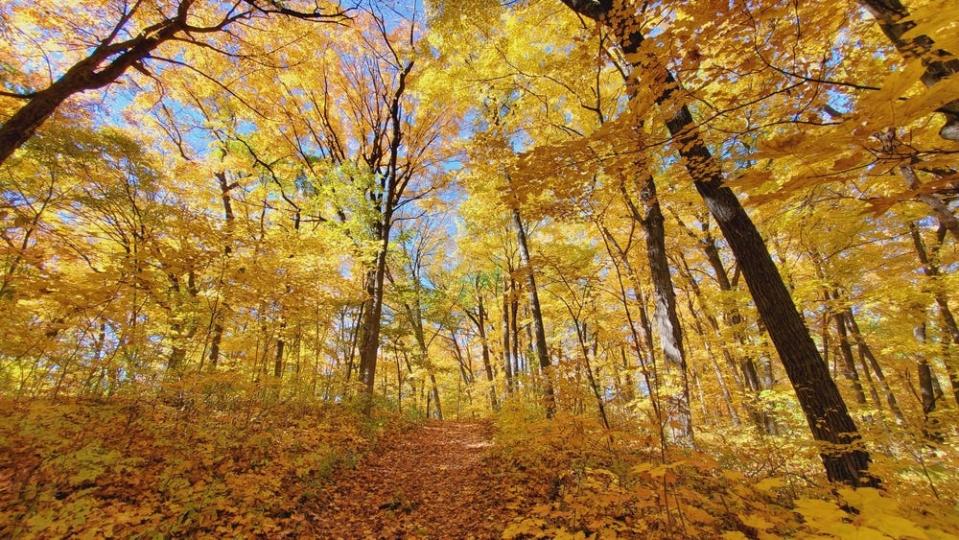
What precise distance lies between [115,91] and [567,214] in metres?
8.87

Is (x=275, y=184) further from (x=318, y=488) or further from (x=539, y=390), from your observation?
(x=539, y=390)

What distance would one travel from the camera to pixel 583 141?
2715mm

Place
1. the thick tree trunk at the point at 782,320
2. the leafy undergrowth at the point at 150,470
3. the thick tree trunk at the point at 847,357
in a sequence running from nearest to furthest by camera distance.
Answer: the leafy undergrowth at the point at 150,470, the thick tree trunk at the point at 782,320, the thick tree trunk at the point at 847,357

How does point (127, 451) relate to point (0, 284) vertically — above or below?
below

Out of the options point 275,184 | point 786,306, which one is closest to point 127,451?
point 786,306

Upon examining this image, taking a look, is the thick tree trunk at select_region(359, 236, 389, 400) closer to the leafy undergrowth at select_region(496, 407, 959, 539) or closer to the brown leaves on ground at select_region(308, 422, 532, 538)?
the brown leaves on ground at select_region(308, 422, 532, 538)

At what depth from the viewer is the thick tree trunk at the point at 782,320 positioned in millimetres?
3406

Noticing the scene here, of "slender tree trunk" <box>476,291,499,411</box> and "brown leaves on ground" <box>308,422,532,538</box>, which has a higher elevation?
"slender tree trunk" <box>476,291,499,411</box>

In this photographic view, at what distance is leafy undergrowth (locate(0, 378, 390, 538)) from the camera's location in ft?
10.0

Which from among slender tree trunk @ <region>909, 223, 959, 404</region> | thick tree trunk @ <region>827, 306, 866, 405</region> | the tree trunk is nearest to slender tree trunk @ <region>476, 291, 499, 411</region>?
thick tree trunk @ <region>827, 306, 866, 405</region>

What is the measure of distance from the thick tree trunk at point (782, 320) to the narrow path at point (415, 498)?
11.6ft

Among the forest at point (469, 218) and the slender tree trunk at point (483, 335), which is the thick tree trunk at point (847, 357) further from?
the slender tree trunk at point (483, 335)

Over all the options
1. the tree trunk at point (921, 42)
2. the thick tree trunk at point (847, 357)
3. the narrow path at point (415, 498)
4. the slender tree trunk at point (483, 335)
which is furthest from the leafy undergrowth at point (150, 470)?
the thick tree trunk at point (847, 357)

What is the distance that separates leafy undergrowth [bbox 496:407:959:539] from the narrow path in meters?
0.61
